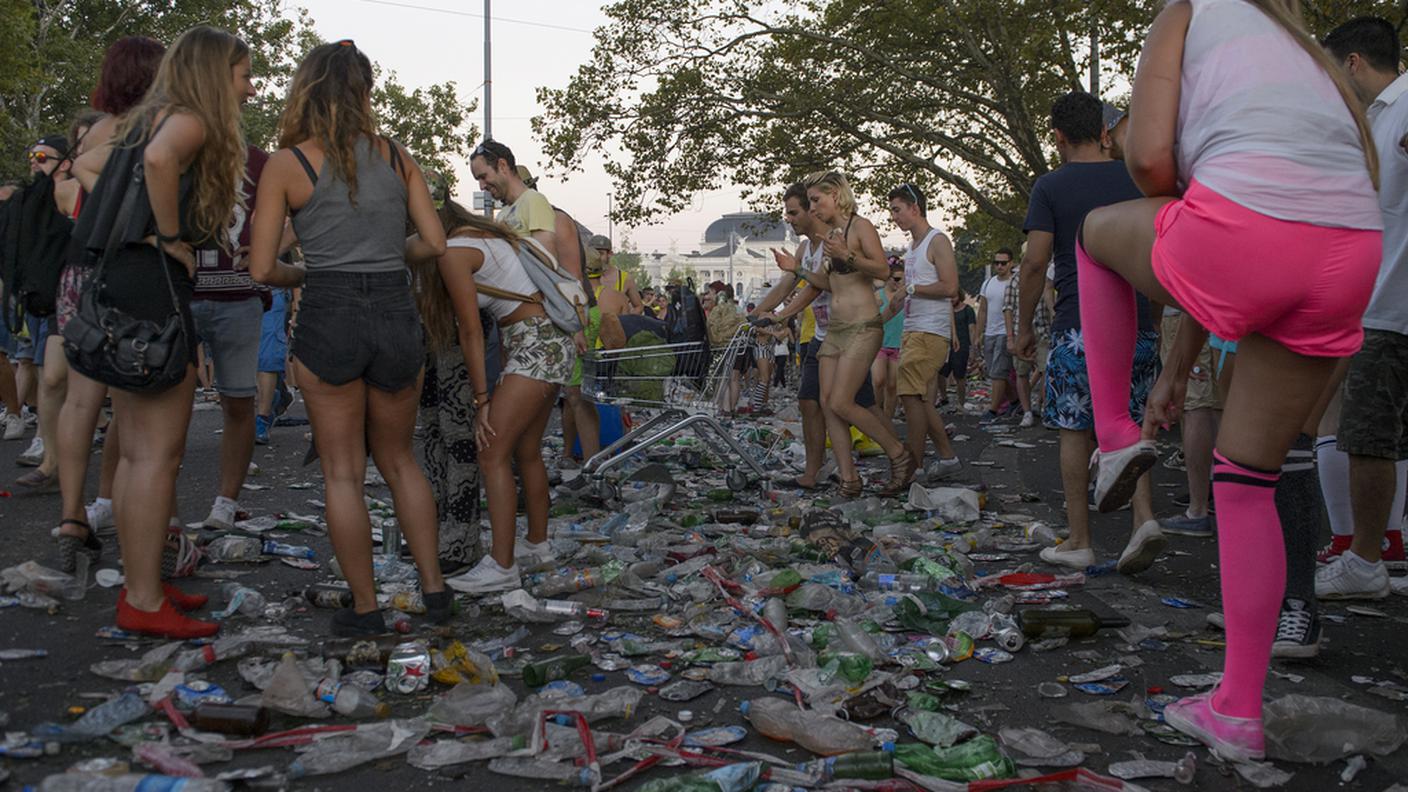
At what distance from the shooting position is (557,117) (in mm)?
22078

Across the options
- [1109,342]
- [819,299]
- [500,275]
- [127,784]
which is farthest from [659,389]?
[127,784]

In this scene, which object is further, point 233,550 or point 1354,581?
point 233,550

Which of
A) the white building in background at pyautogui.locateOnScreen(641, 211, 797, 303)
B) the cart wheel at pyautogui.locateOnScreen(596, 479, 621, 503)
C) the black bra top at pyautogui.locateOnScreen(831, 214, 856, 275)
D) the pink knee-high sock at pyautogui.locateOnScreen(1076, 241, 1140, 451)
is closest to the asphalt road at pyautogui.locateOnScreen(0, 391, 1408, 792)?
the pink knee-high sock at pyautogui.locateOnScreen(1076, 241, 1140, 451)

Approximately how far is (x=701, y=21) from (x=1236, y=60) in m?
19.4

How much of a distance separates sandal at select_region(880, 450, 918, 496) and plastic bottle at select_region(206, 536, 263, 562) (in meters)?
4.23

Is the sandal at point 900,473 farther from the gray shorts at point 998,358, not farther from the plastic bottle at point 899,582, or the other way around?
→ the gray shorts at point 998,358

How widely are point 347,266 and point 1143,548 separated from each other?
129 inches

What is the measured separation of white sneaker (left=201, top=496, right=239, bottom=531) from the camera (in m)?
6.05

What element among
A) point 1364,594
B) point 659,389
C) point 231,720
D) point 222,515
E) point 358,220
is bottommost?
point 1364,594

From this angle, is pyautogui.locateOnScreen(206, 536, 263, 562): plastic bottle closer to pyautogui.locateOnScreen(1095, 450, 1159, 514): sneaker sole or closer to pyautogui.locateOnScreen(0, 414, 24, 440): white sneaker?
pyautogui.locateOnScreen(1095, 450, 1159, 514): sneaker sole

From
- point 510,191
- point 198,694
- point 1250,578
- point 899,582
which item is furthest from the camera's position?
point 510,191

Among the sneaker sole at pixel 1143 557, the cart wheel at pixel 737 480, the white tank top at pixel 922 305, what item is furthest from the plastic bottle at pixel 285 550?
the white tank top at pixel 922 305

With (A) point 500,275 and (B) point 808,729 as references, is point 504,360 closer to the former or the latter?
(A) point 500,275

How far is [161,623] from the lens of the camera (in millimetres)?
4117
